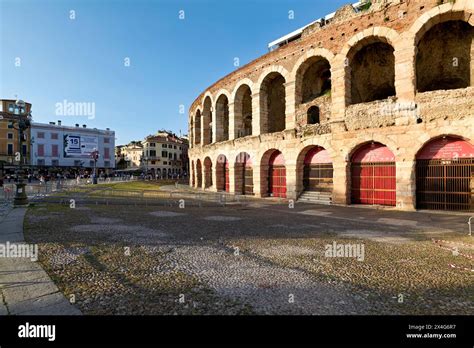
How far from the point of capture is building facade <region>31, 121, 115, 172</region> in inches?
2238

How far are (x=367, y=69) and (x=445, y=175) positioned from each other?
9.34m

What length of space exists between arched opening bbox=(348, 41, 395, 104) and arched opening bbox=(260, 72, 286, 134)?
18.4ft

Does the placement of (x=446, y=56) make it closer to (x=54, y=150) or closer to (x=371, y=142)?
(x=371, y=142)

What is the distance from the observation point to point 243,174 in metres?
23.8

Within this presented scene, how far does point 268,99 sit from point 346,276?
19.8 metres

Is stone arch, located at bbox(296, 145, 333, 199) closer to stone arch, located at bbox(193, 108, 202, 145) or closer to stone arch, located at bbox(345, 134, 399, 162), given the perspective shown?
stone arch, located at bbox(345, 134, 399, 162)

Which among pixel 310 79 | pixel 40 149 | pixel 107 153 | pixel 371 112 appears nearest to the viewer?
pixel 371 112

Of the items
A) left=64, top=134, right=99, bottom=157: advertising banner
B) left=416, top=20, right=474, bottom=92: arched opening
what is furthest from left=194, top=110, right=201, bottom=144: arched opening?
left=64, top=134, right=99, bottom=157: advertising banner

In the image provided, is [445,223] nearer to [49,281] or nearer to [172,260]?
[172,260]

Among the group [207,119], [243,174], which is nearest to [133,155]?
[207,119]

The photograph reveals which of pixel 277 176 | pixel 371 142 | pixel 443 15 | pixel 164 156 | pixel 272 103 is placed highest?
pixel 443 15

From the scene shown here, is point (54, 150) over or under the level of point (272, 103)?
under

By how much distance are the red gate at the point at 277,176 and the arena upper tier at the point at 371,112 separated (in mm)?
85
